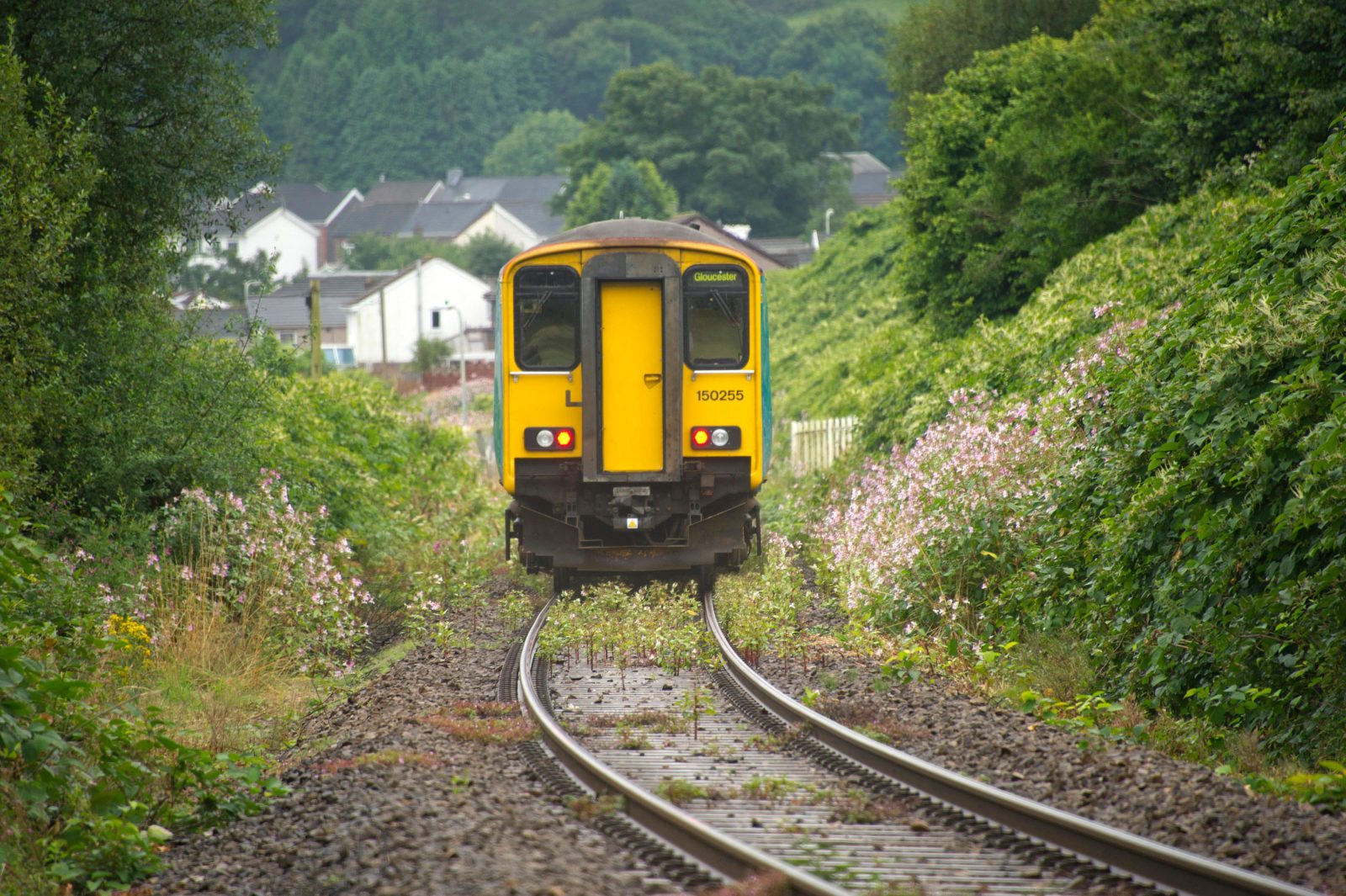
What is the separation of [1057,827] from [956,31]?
34024 millimetres

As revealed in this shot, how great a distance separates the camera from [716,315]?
12.1 metres

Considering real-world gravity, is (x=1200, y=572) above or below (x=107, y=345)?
below

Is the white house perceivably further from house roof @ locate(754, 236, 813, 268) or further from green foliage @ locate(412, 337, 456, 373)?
house roof @ locate(754, 236, 813, 268)

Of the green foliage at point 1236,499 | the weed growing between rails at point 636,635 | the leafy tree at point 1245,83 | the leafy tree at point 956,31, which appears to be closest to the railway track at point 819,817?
the weed growing between rails at point 636,635

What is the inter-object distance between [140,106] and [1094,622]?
9688mm

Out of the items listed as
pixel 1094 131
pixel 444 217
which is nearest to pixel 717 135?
pixel 444 217

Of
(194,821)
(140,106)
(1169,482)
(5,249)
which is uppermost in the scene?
(140,106)

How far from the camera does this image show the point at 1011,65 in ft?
→ 73.7

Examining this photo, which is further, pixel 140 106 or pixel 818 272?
pixel 818 272

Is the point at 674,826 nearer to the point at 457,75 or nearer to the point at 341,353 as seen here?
the point at 341,353

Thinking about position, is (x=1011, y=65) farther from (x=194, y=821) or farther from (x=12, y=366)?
(x=194, y=821)

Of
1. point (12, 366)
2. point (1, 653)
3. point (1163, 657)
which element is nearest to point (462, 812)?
point (1, 653)

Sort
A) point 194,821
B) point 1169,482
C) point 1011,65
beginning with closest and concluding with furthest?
point 194,821, point 1169,482, point 1011,65

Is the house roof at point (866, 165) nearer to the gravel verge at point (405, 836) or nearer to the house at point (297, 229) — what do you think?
the house at point (297, 229)
